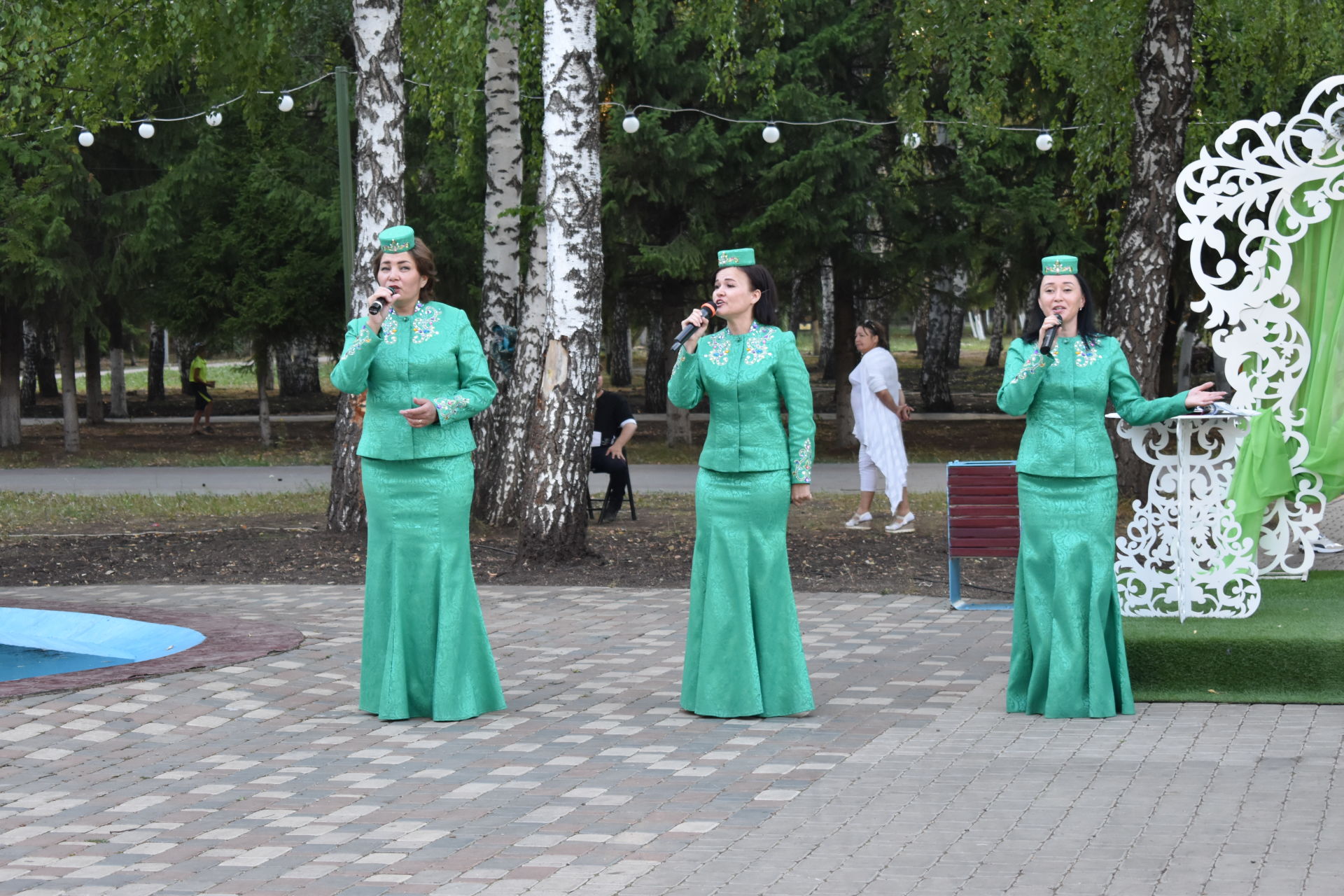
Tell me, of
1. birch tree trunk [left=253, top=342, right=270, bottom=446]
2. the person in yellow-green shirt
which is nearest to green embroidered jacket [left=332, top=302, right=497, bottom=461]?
birch tree trunk [left=253, top=342, right=270, bottom=446]

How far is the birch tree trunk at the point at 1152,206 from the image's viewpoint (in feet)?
41.7

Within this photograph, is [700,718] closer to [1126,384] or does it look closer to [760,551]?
[760,551]

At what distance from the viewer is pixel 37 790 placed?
575 cm

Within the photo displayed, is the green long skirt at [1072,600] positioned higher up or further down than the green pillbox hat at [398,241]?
further down

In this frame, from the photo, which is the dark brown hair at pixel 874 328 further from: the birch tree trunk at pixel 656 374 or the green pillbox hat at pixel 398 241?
the birch tree trunk at pixel 656 374

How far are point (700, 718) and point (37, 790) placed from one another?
2.60 meters

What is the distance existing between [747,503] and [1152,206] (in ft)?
23.9

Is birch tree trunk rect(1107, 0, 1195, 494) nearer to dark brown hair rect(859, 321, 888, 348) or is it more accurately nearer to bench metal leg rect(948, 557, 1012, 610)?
dark brown hair rect(859, 321, 888, 348)

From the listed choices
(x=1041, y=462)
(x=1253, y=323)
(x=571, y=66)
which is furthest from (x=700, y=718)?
(x=571, y=66)

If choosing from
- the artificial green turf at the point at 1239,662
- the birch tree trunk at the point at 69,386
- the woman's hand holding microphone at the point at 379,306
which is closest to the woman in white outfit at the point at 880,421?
the artificial green turf at the point at 1239,662

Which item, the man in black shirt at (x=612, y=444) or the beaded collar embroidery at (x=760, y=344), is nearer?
the beaded collar embroidery at (x=760, y=344)

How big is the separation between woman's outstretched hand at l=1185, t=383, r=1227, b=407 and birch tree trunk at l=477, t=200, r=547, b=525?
21.1 feet

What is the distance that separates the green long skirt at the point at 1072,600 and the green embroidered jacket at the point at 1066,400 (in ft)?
0.21

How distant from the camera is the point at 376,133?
12469 millimetres
